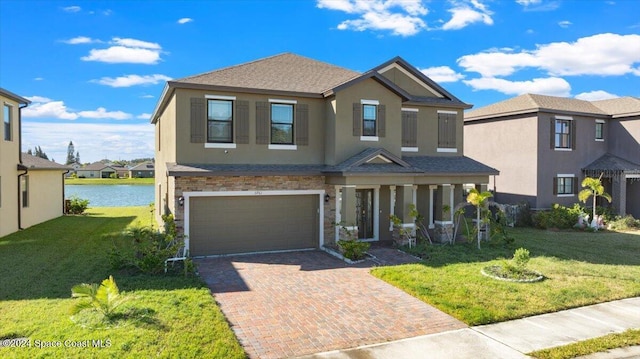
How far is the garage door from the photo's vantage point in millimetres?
13709

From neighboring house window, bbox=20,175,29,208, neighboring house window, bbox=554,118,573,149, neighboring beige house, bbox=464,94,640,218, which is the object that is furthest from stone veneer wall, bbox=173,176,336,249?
neighboring house window, bbox=554,118,573,149

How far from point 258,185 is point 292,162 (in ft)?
5.57

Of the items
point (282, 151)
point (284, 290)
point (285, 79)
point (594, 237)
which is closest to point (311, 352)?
point (284, 290)

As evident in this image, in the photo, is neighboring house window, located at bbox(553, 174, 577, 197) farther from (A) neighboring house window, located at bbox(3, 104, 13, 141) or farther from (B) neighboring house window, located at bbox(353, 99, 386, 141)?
(A) neighboring house window, located at bbox(3, 104, 13, 141)

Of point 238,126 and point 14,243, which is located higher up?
point 238,126

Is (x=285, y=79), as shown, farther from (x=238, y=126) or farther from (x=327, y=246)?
(x=327, y=246)

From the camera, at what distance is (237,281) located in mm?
10812

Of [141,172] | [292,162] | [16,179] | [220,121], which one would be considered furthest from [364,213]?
[141,172]

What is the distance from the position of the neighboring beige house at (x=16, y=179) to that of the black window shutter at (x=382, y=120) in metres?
15.1

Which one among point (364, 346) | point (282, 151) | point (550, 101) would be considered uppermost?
point (550, 101)

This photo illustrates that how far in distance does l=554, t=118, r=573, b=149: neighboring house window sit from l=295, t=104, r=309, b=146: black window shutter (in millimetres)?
15081

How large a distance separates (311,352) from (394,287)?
13.7 feet

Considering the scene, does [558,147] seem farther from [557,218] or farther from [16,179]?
[16,179]

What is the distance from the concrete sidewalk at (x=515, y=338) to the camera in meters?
6.81
